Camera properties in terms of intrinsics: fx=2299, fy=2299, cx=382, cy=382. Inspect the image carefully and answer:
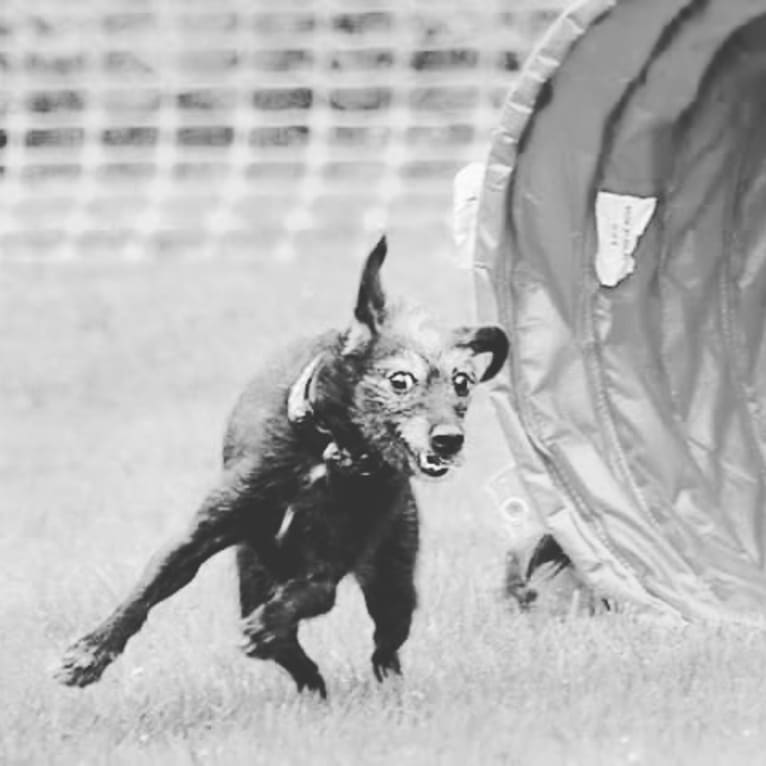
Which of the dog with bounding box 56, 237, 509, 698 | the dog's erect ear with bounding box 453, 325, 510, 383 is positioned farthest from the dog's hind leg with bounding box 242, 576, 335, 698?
the dog's erect ear with bounding box 453, 325, 510, 383

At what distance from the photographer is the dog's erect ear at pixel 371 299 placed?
13.3 feet

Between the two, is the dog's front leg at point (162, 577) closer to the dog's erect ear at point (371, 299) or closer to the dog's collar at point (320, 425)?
the dog's collar at point (320, 425)

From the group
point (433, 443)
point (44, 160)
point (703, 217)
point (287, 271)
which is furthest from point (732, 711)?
point (44, 160)

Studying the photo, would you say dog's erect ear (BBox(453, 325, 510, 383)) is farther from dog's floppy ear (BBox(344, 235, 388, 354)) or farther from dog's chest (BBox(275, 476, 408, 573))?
dog's chest (BBox(275, 476, 408, 573))

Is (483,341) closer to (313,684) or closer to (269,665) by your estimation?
(313,684)

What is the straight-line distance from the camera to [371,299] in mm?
4125

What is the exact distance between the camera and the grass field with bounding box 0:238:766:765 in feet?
13.3

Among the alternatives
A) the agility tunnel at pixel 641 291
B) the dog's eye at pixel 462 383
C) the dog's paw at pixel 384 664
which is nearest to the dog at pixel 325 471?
the dog's eye at pixel 462 383

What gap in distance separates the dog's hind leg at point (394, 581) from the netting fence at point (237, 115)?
315 inches

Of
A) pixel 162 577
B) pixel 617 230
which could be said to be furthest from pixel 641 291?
pixel 162 577

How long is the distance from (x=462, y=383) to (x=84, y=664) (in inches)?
33.3

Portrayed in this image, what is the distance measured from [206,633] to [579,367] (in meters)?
1.08

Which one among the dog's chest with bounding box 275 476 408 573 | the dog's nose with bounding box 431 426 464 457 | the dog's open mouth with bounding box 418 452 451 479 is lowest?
the dog's chest with bounding box 275 476 408 573

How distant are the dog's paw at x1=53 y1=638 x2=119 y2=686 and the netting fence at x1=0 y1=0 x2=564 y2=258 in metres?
8.23
